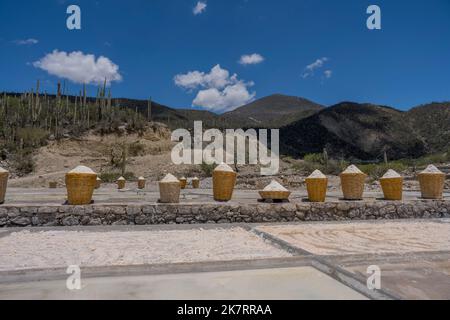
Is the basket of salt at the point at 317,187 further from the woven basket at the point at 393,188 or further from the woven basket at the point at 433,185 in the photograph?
the woven basket at the point at 433,185

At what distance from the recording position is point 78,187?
302 inches

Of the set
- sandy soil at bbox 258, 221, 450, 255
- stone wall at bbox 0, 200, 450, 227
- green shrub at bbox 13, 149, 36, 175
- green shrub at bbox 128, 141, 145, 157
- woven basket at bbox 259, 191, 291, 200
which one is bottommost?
sandy soil at bbox 258, 221, 450, 255

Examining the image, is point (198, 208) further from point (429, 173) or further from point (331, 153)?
point (331, 153)

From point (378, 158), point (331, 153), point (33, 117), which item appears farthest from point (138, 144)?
point (378, 158)

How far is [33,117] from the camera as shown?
121 feet

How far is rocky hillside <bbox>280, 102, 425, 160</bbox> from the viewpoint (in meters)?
45.4

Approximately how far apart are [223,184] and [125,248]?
381cm

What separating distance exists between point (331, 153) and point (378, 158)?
5.15 m

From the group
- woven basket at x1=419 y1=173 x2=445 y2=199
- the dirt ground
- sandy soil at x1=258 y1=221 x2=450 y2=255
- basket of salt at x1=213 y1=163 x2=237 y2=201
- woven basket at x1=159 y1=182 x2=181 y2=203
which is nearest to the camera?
sandy soil at x1=258 y1=221 x2=450 y2=255

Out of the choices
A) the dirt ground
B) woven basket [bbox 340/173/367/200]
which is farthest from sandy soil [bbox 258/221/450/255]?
the dirt ground

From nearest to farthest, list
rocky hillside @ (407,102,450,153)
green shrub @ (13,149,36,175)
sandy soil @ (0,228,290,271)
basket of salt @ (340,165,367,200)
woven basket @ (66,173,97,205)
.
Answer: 1. sandy soil @ (0,228,290,271)
2. woven basket @ (66,173,97,205)
3. basket of salt @ (340,165,367,200)
4. green shrub @ (13,149,36,175)
5. rocky hillside @ (407,102,450,153)

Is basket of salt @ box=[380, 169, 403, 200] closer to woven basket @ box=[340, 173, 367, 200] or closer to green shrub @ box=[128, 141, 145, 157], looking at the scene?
woven basket @ box=[340, 173, 367, 200]

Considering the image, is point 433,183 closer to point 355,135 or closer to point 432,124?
point 355,135
